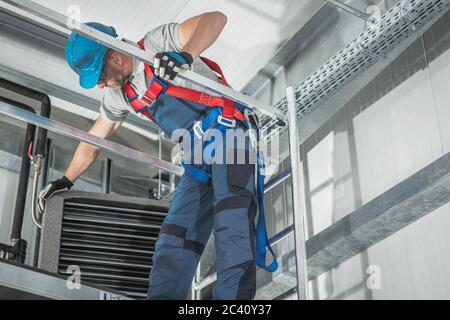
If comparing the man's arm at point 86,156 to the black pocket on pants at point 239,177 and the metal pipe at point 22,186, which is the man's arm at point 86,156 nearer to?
the black pocket on pants at point 239,177

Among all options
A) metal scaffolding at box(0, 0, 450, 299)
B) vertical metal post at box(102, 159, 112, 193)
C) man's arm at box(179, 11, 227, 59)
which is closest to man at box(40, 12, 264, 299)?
man's arm at box(179, 11, 227, 59)

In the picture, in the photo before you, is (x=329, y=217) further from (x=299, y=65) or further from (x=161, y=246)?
(x=161, y=246)

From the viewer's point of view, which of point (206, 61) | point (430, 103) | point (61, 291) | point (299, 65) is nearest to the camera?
point (61, 291)

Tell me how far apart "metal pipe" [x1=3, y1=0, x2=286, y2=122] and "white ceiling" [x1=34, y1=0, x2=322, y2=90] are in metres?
1.25

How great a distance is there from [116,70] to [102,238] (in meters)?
1.07

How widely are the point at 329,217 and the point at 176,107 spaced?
1.61m

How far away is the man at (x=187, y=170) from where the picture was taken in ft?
8.14

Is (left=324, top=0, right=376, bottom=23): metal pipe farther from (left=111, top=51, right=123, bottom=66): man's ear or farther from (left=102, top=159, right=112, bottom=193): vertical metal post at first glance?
(left=102, top=159, right=112, bottom=193): vertical metal post

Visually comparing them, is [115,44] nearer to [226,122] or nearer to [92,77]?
[92,77]

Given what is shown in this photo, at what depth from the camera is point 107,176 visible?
5.23 meters

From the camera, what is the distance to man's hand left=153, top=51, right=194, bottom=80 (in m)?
2.62

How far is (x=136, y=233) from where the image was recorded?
3842 mm

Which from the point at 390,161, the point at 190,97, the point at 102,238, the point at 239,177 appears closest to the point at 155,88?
the point at 190,97
